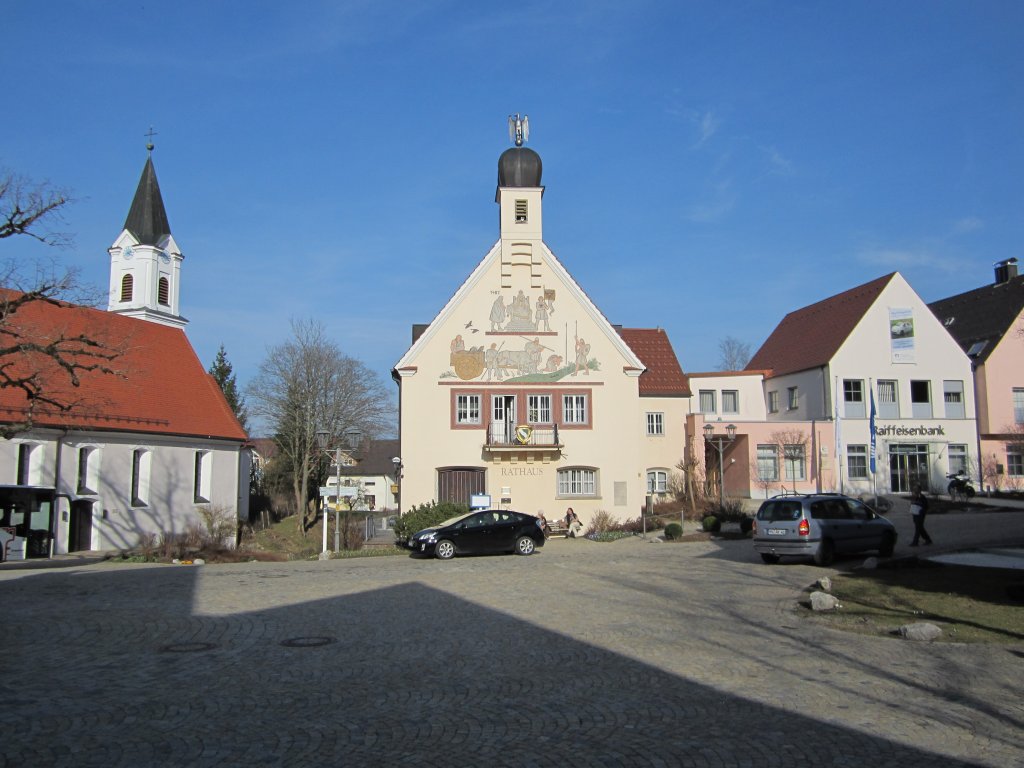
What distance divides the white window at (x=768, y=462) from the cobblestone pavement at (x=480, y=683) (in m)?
28.2

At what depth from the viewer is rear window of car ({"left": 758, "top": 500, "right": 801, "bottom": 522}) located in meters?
21.2

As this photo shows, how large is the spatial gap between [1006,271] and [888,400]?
15118 millimetres

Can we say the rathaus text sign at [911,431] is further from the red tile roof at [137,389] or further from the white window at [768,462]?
the red tile roof at [137,389]

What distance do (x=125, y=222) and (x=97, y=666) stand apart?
44.6 m

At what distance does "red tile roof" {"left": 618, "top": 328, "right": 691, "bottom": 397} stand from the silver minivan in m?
20.9

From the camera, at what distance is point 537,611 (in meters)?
14.6

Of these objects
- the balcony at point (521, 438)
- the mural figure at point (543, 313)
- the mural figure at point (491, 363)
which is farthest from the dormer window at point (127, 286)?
the mural figure at point (543, 313)

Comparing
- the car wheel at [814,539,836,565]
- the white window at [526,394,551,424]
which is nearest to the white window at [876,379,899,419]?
the white window at [526,394,551,424]

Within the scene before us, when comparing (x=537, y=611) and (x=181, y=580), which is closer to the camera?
(x=537, y=611)

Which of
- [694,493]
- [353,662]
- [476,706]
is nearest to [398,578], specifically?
[353,662]

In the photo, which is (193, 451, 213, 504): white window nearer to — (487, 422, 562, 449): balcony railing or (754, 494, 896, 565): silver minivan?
(487, 422, 562, 449): balcony railing

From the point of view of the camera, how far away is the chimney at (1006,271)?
171 feet

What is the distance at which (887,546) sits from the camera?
22453 millimetres

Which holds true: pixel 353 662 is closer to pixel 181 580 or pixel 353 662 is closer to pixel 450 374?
pixel 181 580
